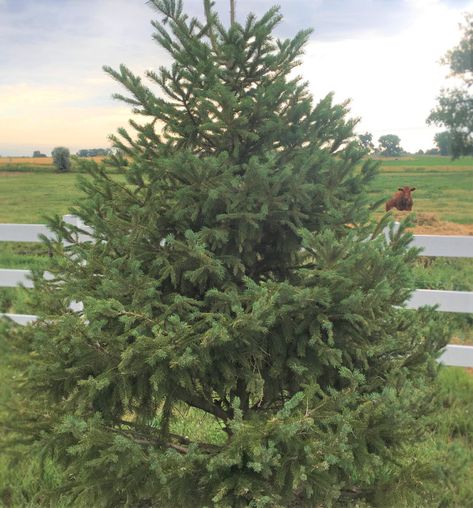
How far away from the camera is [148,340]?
230cm

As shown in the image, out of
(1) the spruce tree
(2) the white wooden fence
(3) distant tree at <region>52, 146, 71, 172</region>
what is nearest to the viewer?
(1) the spruce tree

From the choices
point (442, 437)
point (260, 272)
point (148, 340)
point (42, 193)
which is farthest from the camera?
point (42, 193)

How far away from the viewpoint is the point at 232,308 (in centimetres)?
230

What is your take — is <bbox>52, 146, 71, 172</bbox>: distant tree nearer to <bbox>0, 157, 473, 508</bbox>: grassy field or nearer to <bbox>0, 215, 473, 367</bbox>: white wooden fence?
<bbox>0, 157, 473, 508</bbox>: grassy field

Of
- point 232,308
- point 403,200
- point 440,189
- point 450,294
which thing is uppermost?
point 232,308

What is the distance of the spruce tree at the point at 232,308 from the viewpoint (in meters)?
2.41

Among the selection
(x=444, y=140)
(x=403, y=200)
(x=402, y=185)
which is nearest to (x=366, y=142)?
(x=403, y=200)

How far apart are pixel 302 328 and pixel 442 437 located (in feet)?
8.87

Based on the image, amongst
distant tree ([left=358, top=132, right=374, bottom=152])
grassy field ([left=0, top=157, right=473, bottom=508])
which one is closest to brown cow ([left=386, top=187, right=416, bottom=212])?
grassy field ([left=0, top=157, right=473, bottom=508])

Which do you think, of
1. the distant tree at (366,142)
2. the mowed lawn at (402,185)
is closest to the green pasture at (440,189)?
the mowed lawn at (402,185)

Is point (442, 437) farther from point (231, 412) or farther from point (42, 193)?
point (42, 193)

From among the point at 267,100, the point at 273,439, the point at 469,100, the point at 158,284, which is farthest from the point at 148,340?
the point at 469,100

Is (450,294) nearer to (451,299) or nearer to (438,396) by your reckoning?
(451,299)

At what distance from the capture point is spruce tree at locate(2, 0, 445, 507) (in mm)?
2408
